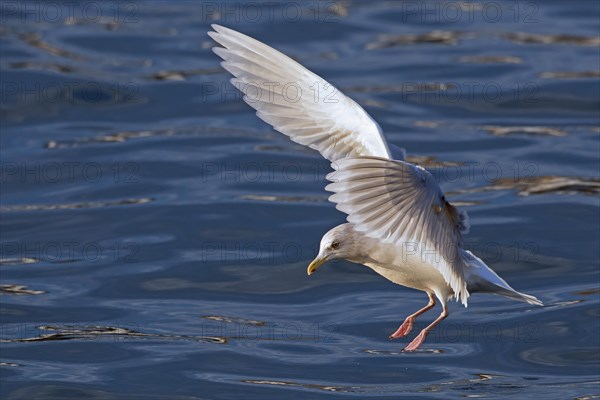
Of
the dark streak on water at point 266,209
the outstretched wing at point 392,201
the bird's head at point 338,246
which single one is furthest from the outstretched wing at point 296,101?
the dark streak on water at point 266,209

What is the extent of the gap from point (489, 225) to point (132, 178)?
421 cm

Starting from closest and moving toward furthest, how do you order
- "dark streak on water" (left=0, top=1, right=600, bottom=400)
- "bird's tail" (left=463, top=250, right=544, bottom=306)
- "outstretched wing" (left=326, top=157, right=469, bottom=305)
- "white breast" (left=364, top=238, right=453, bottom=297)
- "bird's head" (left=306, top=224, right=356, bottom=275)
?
"outstretched wing" (left=326, top=157, right=469, bottom=305)
"white breast" (left=364, top=238, right=453, bottom=297)
"bird's head" (left=306, top=224, right=356, bottom=275)
"bird's tail" (left=463, top=250, right=544, bottom=306)
"dark streak on water" (left=0, top=1, right=600, bottom=400)


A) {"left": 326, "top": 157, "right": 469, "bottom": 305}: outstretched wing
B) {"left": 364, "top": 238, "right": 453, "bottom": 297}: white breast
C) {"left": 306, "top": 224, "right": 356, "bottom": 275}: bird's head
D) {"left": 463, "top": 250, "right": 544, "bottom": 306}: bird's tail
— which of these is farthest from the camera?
{"left": 463, "top": 250, "right": 544, "bottom": 306}: bird's tail

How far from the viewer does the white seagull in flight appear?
753cm

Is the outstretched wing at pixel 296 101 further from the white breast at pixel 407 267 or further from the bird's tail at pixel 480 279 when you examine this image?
the bird's tail at pixel 480 279

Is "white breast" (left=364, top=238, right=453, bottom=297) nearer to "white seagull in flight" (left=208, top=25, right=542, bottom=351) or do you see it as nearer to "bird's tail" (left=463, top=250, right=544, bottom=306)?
"white seagull in flight" (left=208, top=25, right=542, bottom=351)

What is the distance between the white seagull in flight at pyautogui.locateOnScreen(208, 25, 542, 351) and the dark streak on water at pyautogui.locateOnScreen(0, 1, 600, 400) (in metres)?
1.93

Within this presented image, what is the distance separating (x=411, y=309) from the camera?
40.6ft

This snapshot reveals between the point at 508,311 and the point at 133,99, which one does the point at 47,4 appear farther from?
the point at 508,311

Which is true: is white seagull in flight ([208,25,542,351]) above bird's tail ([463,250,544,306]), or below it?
above

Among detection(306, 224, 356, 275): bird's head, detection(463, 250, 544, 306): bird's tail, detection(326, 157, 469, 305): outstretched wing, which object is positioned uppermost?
detection(326, 157, 469, 305): outstretched wing

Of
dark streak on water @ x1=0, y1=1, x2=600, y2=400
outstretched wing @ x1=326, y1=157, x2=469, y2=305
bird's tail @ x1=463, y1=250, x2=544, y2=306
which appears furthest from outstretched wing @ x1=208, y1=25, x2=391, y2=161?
dark streak on water @ x1=0, y1=1, x2=600, y2=400

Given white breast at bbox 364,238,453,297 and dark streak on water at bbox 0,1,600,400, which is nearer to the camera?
white breast at bbox 364,238,453,297

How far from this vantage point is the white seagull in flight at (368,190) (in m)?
7.53
